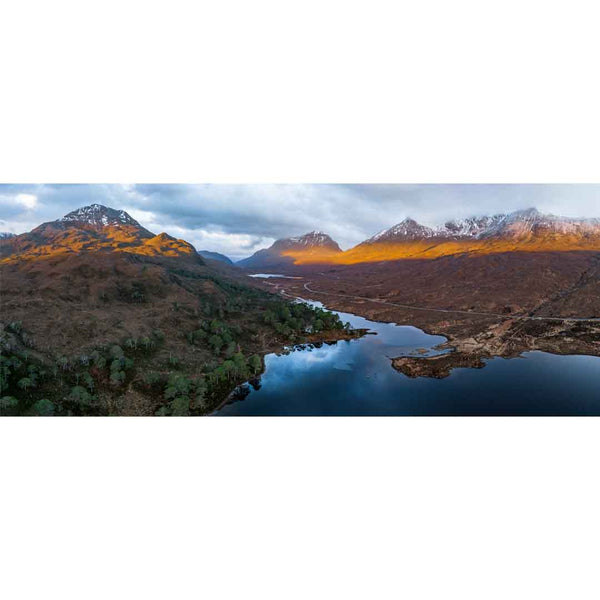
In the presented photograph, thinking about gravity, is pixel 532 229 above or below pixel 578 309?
above

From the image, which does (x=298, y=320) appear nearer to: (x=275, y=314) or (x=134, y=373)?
(x=275, y=314)

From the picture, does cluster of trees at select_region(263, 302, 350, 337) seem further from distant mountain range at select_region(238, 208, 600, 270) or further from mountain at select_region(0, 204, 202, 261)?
mountain at select_region(0, 204, 202, 261)

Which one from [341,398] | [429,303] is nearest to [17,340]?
[341,398]

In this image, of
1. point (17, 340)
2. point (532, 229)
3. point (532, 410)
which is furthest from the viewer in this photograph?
point (532, 229)

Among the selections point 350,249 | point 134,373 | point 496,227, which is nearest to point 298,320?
point 350,249

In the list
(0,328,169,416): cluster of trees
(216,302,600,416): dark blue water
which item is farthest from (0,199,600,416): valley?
(216,302,600,416): dark blue water

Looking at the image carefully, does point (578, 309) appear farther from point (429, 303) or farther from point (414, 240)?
point (414, 240)

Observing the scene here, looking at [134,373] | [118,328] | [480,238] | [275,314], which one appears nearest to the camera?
[134,373]
